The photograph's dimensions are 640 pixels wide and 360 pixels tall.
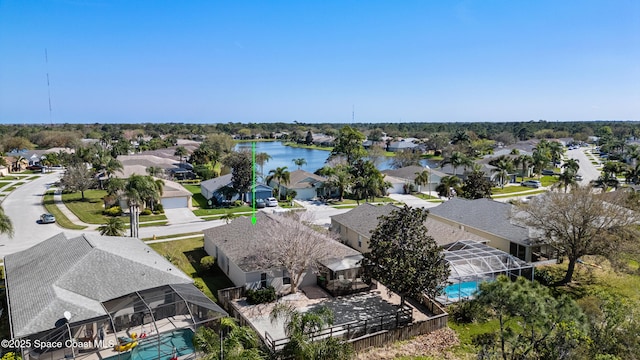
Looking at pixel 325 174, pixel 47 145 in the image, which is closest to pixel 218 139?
pixel 325 174

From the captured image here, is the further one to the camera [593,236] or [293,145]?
[293,145]

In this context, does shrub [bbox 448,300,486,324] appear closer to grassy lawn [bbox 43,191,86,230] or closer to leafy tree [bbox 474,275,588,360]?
leafy tree [bbox 474,275,588,360]

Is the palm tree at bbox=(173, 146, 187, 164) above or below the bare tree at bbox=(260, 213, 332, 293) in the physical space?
above

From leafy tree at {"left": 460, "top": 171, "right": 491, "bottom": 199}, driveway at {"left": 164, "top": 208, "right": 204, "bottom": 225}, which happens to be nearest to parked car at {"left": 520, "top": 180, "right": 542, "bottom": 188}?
leafy tree at {"left": 460, "top": 171, "right": 491, "bottom": 199}

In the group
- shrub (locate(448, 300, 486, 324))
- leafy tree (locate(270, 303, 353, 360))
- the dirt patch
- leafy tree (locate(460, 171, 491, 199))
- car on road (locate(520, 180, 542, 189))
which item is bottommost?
the dirt patch

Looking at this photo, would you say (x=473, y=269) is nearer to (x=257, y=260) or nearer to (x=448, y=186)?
(x=257, y=260)

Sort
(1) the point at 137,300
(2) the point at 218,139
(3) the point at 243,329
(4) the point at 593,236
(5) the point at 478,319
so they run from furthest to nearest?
(2) the point at 218,139 < (4) the point at 593,236 < (5) the point at 478,319 < (1) the point at 137,300 < (3) the point at 243,329

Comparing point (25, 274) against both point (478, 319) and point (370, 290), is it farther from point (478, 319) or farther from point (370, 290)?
point (478, 319)
